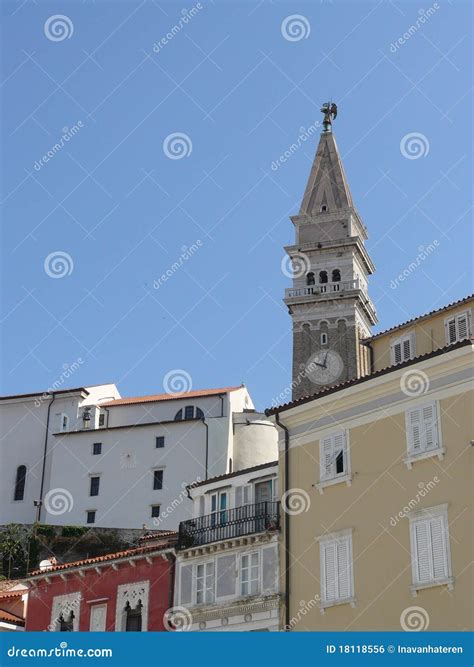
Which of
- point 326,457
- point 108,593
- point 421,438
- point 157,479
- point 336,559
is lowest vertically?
point 336,559

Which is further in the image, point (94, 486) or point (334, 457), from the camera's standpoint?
point (94, 486)

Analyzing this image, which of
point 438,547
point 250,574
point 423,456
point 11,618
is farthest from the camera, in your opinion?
point 11,618

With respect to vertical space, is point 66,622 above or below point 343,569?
above

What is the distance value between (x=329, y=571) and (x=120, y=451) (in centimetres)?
5187

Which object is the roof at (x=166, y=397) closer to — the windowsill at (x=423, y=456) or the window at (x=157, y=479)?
the window at (x=157, y=479)

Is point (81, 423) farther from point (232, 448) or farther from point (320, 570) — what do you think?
point (320, 570)

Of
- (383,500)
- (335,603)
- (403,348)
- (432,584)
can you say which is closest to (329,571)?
(335,603)

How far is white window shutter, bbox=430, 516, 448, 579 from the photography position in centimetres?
2920

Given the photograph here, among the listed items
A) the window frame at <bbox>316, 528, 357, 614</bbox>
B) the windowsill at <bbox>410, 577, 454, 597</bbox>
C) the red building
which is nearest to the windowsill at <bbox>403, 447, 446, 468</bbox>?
the window frame at <bbox>316, 528, 357, 614</bbox>

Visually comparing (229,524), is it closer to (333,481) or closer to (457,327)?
(333,481)

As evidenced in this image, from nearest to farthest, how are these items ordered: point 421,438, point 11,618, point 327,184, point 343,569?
1. point 421,438
2. point 343,569
3. point 11,618
4. point 327,184

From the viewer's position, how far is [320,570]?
107 feet

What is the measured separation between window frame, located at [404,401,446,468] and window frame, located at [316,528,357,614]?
3.08m

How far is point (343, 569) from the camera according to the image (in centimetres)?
3197
